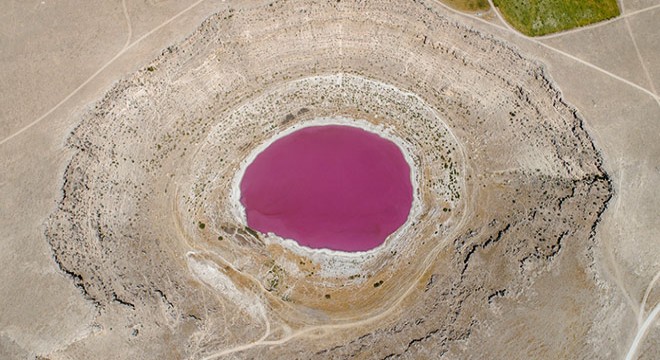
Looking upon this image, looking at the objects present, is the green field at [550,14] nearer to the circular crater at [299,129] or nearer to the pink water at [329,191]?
the circular crater at [299,129]

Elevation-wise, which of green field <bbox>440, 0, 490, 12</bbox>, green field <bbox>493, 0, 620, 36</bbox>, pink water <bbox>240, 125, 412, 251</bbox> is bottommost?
pink water <bbox>240, 125, 412, 251</bbox>

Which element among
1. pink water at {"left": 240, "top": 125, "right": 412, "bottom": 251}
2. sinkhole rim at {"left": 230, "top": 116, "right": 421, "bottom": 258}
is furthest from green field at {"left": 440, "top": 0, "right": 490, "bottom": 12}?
pink water at {"left": 240, "top": 125, "right": 412, "bottom": 251}

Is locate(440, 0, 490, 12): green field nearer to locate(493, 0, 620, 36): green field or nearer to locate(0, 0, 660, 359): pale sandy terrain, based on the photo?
locate(0, 0, 660, 359): pale sandy terrain

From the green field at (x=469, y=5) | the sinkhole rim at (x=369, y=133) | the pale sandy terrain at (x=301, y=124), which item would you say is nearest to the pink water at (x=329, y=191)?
the sinkhole rim at (x=369, y=133)

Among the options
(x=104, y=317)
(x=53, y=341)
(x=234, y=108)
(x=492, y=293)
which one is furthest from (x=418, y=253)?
(x=53, y=341)

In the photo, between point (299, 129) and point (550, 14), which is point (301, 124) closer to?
point (299, 129)
